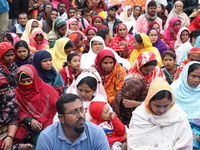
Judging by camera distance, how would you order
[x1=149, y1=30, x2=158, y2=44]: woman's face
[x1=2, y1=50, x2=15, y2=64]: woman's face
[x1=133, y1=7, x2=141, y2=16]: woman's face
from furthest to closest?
[x1=133, y1=7, x2=141, y2=16]: woman's face
[x1=149, y1=30, x2=158, y2=44]: woman's face
[x1=2, y1=50, x2=15, y2=64]: woman's face

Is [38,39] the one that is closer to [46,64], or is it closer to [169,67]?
[46,64]

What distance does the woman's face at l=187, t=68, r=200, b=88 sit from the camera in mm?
3400

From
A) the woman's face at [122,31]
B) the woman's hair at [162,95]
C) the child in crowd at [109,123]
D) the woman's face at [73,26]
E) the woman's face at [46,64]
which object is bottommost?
the child in crowd at [109,123]

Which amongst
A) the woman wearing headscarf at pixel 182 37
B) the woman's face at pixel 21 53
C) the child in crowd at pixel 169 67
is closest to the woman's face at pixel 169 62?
the child in crowd at pixel 169 67

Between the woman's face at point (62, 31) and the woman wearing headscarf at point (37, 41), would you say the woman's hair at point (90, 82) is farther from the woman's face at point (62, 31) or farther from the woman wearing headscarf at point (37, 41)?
the woman's face at point (62, 31)

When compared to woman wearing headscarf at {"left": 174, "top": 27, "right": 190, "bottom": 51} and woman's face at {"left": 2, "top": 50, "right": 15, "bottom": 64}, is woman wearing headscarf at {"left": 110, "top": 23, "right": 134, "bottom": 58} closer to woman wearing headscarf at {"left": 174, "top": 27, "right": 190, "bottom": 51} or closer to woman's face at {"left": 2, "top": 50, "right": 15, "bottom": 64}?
woman wearing headscarf at {"left": 174, "top": 27, "right": 190, "bottom": 51}

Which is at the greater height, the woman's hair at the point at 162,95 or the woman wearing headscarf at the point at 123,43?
the woman wearing headscarf at the point at 123,43

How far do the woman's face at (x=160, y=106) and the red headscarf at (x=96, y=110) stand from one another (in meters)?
0.60

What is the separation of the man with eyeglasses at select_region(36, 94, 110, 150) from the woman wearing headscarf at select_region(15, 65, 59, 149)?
1.17 meters

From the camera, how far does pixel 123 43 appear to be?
654cm

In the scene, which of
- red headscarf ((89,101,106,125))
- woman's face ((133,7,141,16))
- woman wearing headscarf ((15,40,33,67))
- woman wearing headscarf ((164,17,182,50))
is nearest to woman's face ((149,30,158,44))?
woman wearing headscarf ((164,17,182,50))

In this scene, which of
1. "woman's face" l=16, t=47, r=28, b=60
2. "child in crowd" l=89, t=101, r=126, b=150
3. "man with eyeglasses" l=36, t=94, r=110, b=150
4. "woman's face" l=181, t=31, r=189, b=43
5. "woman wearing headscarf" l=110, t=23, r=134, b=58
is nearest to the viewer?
"man with eyeglasses" l=36, t=94, r=110, b=150

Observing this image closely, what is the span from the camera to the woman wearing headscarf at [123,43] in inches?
255

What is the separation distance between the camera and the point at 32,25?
677cm
